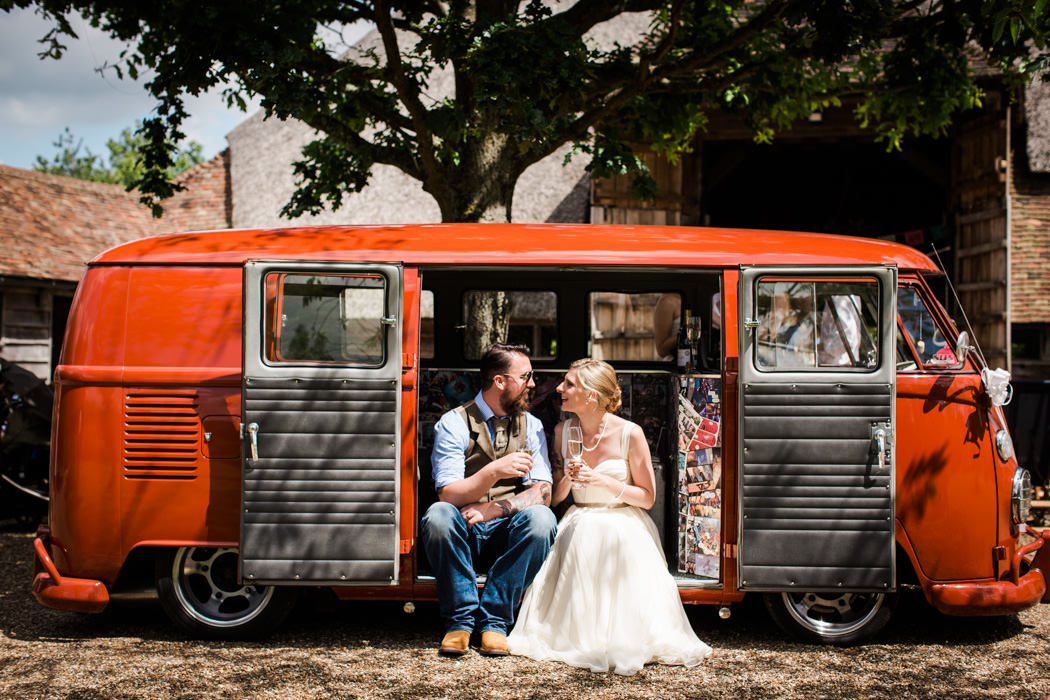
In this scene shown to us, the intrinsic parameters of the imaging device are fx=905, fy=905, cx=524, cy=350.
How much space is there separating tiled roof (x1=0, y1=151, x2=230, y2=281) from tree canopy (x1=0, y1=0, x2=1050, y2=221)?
8614mm

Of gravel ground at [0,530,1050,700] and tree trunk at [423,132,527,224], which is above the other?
tree trunk at [423,132,527,224]

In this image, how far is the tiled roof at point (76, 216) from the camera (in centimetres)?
1595

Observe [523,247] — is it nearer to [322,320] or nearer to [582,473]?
[322,320]

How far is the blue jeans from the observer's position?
188 inches

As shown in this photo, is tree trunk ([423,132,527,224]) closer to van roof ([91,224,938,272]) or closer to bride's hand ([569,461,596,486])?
van roof ([91,224,938,272])

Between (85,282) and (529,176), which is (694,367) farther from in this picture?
(529,176)

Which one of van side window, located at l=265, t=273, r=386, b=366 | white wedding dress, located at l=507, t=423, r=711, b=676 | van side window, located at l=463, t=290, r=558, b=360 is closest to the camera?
white wedding dress, located at l=507, t=423, r=711, b=676

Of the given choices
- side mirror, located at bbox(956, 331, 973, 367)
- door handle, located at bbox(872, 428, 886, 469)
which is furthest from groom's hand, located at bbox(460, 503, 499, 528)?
side mirror, located at bbox(956, 331, 973, 367)

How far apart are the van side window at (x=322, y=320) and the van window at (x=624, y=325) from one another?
2.27m

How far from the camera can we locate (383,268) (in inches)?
190

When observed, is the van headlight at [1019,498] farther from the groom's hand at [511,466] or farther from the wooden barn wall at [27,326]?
the wooden barn wall at [27,326]

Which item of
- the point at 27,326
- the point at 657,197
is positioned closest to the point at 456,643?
the point at 657,197

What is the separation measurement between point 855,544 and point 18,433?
7822 millimetres

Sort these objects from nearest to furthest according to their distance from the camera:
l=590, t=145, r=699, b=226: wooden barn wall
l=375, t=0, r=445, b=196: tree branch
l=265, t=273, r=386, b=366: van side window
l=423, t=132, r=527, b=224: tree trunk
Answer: l=265, t=273, r=386, b=366: van side window < l=375, t=0, r=445, b=196: tree branch < l=423, t=132, r=527, b=224: tree trunk < l=590, t=145, r=699, b=226: wooden barn wall
